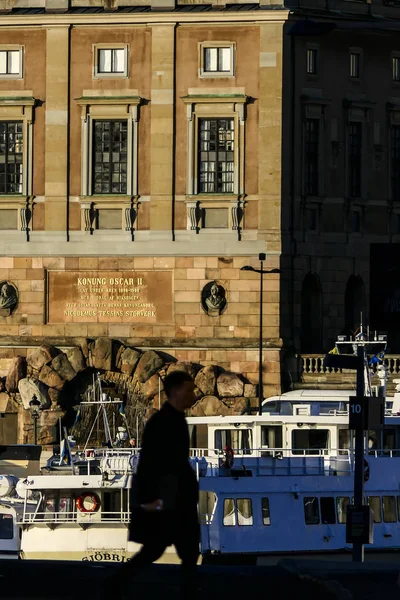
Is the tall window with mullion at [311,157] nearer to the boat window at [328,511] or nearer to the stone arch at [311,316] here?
the stone arch at [311,316]

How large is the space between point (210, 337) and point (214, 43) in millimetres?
10774

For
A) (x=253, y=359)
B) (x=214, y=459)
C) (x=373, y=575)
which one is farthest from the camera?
(x=253, y=359)

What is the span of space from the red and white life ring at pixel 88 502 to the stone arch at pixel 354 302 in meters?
36.3

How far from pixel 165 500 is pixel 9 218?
196 ft

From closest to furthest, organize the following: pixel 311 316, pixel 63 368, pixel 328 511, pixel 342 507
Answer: pixel 328 511 → pixel 342 507 → pixel 63 368 → pixel 311 316

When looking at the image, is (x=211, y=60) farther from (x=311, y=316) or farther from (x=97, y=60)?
(x=311, y=316)

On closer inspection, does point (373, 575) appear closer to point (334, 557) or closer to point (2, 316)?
point (334, 557)

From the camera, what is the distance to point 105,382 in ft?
263

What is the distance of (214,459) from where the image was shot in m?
52.2

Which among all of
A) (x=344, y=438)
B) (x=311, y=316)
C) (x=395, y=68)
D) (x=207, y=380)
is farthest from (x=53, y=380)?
(x=344, y=438)

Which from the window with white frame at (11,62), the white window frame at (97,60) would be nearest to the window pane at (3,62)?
the window with white frame at (11,62)

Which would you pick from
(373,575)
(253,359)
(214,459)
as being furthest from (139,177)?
(373,575)

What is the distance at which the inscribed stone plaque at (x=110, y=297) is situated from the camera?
3211 inches

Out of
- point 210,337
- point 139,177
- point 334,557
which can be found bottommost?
point 334,557
